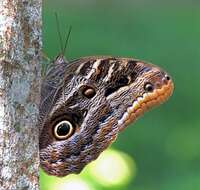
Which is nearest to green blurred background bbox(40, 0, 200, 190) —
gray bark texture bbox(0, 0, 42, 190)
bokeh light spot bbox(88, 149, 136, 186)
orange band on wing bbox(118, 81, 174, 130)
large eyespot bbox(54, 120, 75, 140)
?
bokeh light spot bbox(88, 149, 136, 186)

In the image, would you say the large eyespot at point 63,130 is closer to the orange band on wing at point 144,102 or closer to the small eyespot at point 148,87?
the orange band on wing at point 144,102

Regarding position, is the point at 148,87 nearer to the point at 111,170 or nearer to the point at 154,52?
the point at 111,170

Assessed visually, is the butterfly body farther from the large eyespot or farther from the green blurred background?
the green blurred background

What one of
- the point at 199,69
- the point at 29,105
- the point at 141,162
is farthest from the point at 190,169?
the point at 29,105

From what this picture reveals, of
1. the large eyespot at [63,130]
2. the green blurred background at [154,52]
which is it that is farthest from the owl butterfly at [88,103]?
the green blurred background at [154,52]

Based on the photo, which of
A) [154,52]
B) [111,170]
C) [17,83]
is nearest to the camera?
[17,83]

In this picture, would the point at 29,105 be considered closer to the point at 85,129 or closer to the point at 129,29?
the point at 85,129

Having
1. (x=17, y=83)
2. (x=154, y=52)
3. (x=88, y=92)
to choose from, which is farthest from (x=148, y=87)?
(x=154, y=52)
